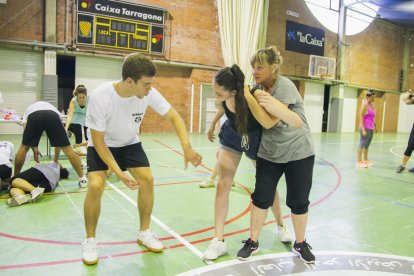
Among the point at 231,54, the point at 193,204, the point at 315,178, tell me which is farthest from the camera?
the point at 231,54

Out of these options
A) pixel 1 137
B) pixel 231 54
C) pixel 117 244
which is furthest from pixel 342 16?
pixel 117 244

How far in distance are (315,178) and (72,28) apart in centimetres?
983

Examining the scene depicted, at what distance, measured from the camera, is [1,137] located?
1089 centimetres

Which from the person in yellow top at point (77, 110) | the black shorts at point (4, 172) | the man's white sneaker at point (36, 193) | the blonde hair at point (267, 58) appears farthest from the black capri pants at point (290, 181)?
the person in yellow top at point (77, 110)

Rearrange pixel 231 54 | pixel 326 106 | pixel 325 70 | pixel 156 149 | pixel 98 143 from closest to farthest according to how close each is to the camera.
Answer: pixel 98 143 → pixel 156 149 → pixel 231 54 → pixel 325 70 → pixel 326 106

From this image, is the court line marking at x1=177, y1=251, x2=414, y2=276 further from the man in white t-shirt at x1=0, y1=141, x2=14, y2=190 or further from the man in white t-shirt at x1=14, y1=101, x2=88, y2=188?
the man in white t-shirt at x1=0, y1=141, x2=14, y2=190

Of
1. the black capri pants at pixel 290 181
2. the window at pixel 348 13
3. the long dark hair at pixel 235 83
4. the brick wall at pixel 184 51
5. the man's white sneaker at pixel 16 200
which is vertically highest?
the window at pixel 348 13

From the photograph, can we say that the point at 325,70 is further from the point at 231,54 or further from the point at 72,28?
the point at 72,28

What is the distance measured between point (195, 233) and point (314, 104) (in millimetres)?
17260

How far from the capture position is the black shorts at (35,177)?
438 centimetres

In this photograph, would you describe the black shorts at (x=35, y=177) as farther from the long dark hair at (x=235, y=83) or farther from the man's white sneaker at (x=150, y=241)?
the long dark hair at (x=235, y=83)

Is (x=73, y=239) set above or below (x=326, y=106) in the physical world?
below

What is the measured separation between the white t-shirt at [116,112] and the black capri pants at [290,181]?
0.98 m

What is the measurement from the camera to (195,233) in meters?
3.48
